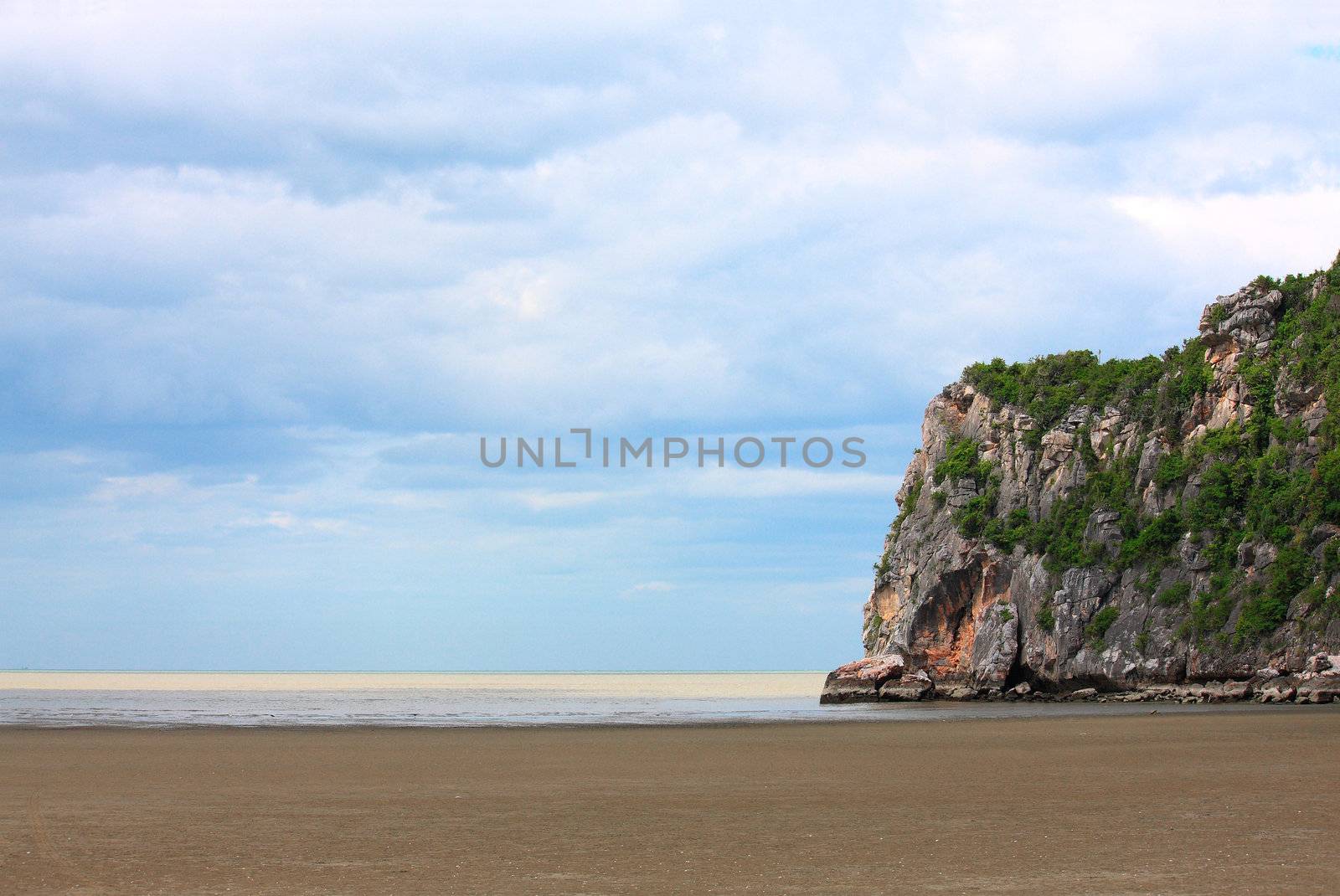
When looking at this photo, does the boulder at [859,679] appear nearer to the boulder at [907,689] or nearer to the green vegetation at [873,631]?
the boulder at [907,689]

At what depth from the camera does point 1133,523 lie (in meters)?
66.0

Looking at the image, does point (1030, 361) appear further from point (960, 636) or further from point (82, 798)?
point (82, 798)

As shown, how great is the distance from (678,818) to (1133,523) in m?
56.9

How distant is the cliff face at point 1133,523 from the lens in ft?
187

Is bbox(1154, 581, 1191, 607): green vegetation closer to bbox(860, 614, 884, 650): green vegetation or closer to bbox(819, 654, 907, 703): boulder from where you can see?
bbox(819, 654, 907, 703): boulder

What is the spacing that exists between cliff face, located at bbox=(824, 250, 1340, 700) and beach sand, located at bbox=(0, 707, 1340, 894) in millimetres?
31536

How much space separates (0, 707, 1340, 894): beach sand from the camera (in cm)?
1107

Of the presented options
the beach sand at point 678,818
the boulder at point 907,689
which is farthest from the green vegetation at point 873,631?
the beach sand at point 678,818

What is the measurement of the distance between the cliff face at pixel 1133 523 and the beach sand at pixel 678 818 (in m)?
31.5

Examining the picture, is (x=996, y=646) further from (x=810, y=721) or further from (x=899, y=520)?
(x=810, y=721)

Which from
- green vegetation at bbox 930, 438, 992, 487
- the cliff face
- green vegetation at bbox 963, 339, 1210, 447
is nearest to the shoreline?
the cliff face

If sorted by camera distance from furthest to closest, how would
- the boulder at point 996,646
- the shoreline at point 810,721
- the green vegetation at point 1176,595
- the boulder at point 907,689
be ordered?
1. the boulder at point 996,646
2. the boulder at point 907,689
3. the green vegetation at point 1176,595
4. the shoreline at point 810,721

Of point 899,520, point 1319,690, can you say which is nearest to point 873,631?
Answer: point 899,520

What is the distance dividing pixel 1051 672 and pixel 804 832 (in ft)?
181
